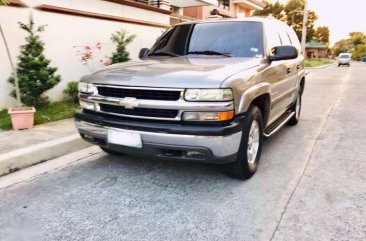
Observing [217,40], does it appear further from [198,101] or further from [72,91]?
[72,91]

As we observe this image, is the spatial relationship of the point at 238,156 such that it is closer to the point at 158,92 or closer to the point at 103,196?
the point at 158,92

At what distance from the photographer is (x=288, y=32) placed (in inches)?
227

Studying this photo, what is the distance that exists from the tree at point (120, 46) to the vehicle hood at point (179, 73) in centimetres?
514

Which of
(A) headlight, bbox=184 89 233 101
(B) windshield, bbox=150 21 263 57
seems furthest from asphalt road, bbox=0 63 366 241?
(B) windshield, bbox=150 21 263 57

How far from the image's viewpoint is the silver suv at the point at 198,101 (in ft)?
10.0

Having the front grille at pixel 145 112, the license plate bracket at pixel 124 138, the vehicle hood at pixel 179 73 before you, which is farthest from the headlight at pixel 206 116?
the license plate bracket at pixel 124 138

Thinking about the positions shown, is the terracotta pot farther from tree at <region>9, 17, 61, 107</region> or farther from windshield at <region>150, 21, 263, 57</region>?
windshield at <region>150, 21, 263, 57</region>

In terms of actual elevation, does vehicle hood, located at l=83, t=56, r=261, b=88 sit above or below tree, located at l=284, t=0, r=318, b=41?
below

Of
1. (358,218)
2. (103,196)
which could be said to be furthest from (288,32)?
(103,196)

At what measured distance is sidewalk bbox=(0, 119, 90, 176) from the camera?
4142 millimetres

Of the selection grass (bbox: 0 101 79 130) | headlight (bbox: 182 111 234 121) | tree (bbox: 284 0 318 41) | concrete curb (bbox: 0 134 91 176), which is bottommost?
concrete curb (bbox: 0 134 91 176)

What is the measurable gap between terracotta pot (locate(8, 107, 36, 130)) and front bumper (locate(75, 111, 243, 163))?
106 inches

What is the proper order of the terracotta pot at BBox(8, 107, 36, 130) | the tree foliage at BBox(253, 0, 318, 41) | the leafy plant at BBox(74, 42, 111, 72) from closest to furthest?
the terracotta pot at BBox(8, 107, 36, 130) → the leafy plant at BBox(74, 42, 111, 72) → the tree foliage at BBox(253, 0, 318, 41)

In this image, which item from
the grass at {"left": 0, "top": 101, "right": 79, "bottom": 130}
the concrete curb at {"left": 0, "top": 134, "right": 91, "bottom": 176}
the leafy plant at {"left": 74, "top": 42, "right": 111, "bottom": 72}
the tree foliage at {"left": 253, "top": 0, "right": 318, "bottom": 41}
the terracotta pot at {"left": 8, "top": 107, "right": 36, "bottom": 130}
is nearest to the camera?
the concrete curb at {"left": 0, "top": 134, "right": 91, "bottom": 176}
